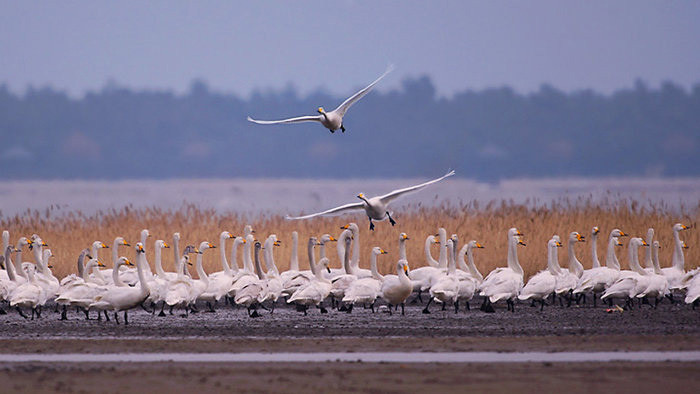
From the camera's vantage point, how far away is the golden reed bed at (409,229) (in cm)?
2112

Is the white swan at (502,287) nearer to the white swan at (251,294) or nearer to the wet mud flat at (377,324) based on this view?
the wet mud flat at (377,324)

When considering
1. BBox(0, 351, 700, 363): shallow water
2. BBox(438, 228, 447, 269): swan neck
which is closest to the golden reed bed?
BBox(438, 228, 447, 269): swan neck

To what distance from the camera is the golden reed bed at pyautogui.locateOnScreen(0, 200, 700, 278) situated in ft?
69.3

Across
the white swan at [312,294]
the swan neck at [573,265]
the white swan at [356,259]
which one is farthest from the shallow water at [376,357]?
the white swan at [356,259]

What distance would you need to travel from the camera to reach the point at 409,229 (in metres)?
23.2

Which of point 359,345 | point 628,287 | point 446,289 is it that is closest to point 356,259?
point 446,289

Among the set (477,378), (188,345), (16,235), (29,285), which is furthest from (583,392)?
(16,235)

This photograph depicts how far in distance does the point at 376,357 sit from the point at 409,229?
12006 mm

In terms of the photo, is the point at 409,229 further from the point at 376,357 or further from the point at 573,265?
the point at 376,357

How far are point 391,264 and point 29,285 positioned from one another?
670cm

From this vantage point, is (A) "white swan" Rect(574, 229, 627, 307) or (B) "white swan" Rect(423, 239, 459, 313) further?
(A) "white swan" Rect(574, 229, 627, 307)

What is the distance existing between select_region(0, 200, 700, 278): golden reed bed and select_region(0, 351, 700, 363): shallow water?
347 inches

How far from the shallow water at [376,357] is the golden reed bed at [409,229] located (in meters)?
8.81

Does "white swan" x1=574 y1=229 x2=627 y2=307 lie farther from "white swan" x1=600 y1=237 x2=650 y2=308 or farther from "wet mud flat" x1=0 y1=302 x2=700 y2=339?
"white swan" x1=600 y1=237 x2=650 y2=308
